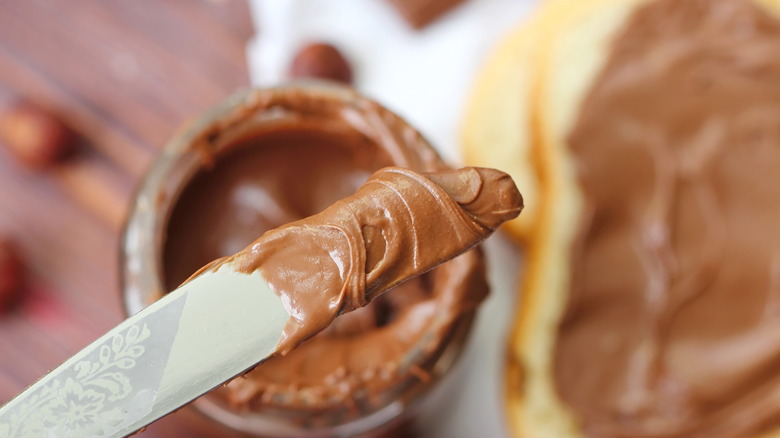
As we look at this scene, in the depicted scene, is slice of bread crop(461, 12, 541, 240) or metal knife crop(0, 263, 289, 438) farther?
slice of bread crop(461, 12, 541, 240)

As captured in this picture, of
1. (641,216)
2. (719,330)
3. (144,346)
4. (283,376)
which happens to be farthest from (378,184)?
(719,330)

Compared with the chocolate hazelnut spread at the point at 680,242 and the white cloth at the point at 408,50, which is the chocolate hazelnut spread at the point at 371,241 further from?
the white cloth at the point at 408,50

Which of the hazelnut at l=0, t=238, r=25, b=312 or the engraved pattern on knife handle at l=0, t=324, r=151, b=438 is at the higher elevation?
the hazelnut at l=0, t=238, r=25, b=312

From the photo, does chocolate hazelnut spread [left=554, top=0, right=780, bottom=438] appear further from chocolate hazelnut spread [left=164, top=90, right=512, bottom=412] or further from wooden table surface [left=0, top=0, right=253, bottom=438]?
wooden table surface [left=0, top=0, right=253, bottom=438]

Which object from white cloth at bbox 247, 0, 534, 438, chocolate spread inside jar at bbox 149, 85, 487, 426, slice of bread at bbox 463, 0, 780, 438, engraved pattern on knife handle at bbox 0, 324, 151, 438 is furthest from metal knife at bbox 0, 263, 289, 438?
white cloth at bbox 247, 0, 534, 438

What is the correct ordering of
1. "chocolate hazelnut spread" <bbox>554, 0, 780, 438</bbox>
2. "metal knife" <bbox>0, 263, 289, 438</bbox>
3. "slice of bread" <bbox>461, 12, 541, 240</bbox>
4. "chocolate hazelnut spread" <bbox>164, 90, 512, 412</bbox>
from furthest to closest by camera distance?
"slice of bread" <bbox>461, 12, 541, 240</bbox> < "chocolate hazelnut spread" <bbox>554, 0, 780, 438</bbox> < "chocolate hazelnut spread" <bbox>164, 90, 512, 412</bbox> < "metal knife" <bbox>0, 263, 289, 438</bbox>

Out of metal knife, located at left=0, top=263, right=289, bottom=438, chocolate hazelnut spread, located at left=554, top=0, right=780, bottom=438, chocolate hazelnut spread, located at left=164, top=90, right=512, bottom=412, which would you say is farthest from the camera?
chocolate hazelnut spread, located at left=554, top=0, right=780, bottom=438
